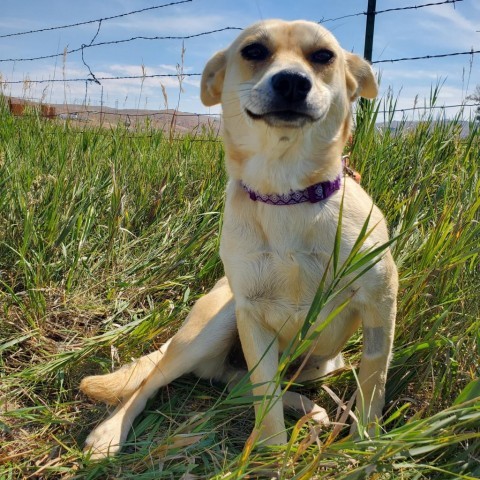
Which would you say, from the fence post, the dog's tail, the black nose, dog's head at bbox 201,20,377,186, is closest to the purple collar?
dog's head at bbox 201,20,377,186

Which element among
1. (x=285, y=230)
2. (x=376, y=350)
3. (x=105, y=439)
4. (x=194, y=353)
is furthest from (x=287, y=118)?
(x=105, y=439)

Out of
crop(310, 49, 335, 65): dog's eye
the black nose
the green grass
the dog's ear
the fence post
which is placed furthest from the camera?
the fence post

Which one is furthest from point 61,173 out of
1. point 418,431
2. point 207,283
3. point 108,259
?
point 418,431

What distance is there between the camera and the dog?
1.76 meters

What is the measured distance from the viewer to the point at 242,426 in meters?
1.91

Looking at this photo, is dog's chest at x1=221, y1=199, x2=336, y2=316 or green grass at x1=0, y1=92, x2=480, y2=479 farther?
dog's chest at x1=221, y1=199, x2=336, y2=316

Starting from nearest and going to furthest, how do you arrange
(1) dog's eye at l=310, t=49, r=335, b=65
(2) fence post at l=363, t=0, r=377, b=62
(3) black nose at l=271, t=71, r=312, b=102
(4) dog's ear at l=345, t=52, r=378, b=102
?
(3) black nose at l=271, t=71, r=312, b=102 < (1) dog's eye at l=310, t=49, r=335, b=65 < (4) dog's ear at l=345, t=52, r=378, b=102 < (2) fence post at l=363, t=0, r=377, b=62

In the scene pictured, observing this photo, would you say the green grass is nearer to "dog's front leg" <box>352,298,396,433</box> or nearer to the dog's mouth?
"dog's front leg" <box>352,298,396,433</box>

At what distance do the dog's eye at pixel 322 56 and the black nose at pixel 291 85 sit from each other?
28 centimetres

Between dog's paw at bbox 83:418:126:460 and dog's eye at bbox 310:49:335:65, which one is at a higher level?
dog's eye at bbox 310:49:335:65

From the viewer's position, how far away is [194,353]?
2.11 metres

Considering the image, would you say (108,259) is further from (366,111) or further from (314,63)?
(366,111)

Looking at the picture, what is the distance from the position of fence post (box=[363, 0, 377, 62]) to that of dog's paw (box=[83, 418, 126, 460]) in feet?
10.9

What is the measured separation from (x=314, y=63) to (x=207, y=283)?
4.22 ft
